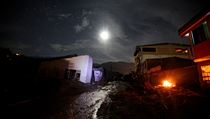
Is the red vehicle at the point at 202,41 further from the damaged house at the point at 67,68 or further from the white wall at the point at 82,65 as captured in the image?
the white wall at the point at 82,65

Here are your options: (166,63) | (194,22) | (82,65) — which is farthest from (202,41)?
(82,65)

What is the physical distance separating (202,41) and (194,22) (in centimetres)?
194

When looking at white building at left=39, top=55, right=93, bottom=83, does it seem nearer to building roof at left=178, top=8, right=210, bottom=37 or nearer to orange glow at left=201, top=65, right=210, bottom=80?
building roof at left=178, top=8, right=210, bottom=37

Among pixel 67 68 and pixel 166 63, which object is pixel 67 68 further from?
pixel 166 63

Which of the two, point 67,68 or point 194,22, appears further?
point 67,68

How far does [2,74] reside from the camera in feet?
48.2

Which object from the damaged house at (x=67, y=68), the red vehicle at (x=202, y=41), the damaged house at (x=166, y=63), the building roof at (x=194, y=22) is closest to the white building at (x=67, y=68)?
the damaged house at (x=67, y=68)

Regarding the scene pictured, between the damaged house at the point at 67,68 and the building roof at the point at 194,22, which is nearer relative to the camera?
the building roof at the point at 194,22

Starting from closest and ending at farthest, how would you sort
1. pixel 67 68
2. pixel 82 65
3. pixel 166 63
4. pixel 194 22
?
pixel 194 22 → pixel 67 68 → pixel 82 65 → pixel 166 63

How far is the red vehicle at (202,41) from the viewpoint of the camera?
1191 centimetres

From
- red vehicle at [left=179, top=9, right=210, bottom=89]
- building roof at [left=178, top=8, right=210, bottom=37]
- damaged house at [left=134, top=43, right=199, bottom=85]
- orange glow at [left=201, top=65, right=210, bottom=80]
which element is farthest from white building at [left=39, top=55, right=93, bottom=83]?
orange glow at [left=201, top=65, right=210, bottom=80]

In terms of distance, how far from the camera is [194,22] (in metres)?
13.1

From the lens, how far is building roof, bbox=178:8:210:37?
461 inches

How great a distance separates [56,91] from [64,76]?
9.75 metres
